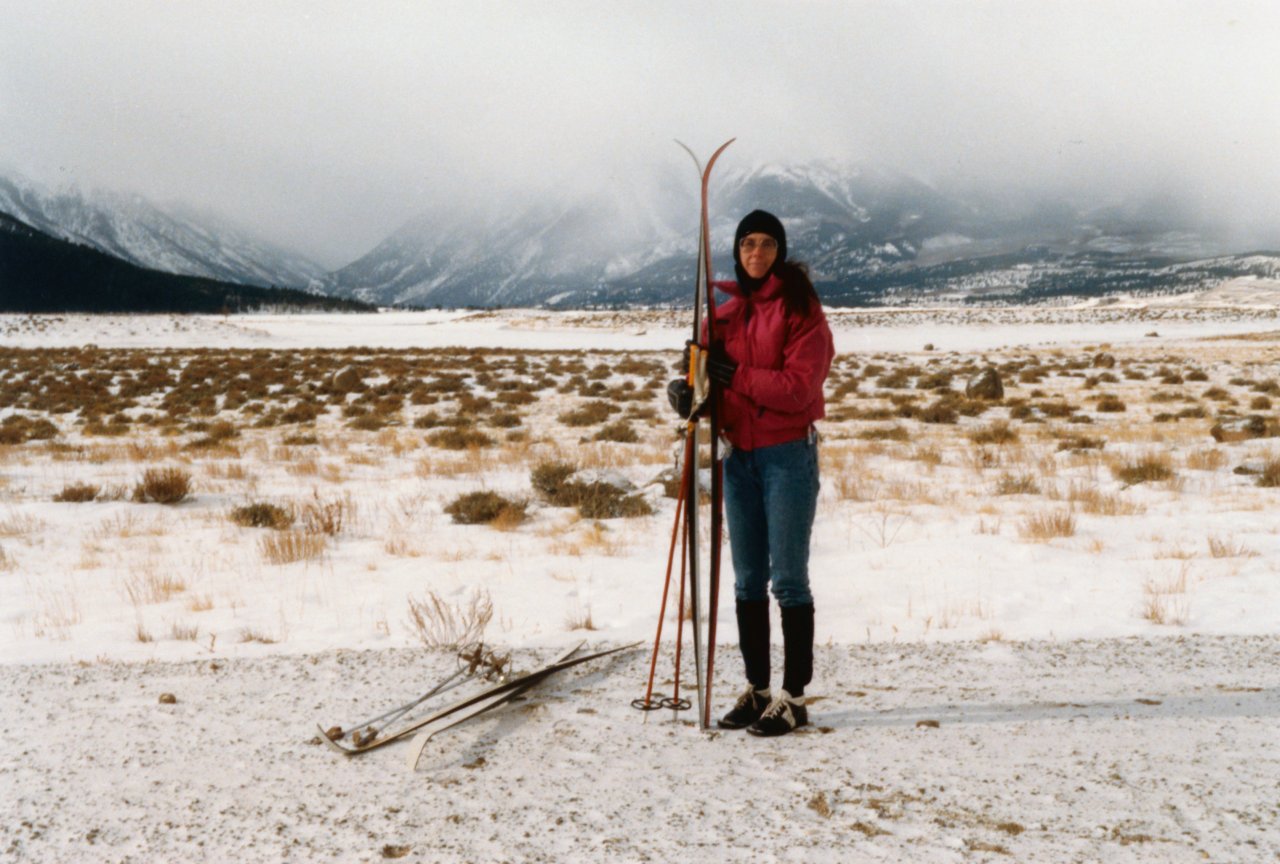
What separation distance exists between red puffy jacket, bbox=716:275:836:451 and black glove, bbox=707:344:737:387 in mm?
25

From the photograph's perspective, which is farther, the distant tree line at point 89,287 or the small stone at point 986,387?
the distant tree line at point 89,287

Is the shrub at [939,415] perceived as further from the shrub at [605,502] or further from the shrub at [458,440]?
the shrub at [605,502]

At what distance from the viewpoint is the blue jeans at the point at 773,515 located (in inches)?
136

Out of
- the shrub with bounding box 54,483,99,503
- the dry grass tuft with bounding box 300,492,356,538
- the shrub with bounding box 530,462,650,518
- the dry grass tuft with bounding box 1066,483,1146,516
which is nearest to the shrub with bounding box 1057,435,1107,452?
the dry grass tuft with bounding box 1066,483,1146,516

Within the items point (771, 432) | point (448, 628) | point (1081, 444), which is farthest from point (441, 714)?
point (1081, 444)

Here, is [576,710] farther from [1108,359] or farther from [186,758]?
[1108,359]

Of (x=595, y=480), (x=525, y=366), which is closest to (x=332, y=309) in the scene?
(x=525, y=366)

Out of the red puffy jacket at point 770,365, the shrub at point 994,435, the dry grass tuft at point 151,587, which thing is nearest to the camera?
the red puffy jacket at point 770,365

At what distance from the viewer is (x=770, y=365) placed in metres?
3.43

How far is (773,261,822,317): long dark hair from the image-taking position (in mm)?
3371

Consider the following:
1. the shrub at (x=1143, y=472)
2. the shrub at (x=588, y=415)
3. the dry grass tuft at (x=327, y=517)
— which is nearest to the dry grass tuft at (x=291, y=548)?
the dry grass tuft at (x=327, y=517)

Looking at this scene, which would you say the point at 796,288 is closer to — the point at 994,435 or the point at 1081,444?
the point at 1081,444

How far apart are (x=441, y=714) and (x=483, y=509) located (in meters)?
5.43

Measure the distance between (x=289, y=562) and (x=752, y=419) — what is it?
5195 millimetres
